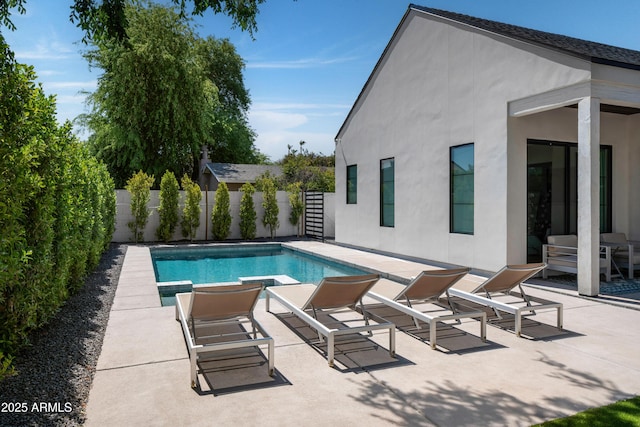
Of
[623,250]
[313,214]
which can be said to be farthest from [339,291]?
[313,214]

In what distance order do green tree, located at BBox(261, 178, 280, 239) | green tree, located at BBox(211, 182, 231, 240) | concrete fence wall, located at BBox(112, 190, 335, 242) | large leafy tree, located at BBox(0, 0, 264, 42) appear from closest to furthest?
large leafy tree, located at BBox(0, 0, 264, 42) < concrete fence wall, located at BBox(112, 190, 335, 242) < green tree, located at BBox(211, 182, 231, 240) < green tree, located at BBox(261, 178, 280, 239)

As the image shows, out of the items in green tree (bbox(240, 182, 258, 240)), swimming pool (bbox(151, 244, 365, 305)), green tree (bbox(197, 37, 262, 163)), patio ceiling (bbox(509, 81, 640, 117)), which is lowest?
swimming pool (bbox(151, 244, 365, 305))

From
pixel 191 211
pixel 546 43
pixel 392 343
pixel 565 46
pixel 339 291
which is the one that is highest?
pixel 565 46

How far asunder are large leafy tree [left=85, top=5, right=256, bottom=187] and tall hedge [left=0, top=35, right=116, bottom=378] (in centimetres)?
2005

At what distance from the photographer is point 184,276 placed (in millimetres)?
11930

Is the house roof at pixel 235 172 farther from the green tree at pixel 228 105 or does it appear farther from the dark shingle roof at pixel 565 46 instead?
the dark shingle roof at pixel 565 46

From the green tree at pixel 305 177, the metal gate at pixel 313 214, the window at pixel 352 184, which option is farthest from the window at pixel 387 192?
the green tree at pixel 305 177

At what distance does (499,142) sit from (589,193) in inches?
90.4

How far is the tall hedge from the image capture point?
3.65 meters

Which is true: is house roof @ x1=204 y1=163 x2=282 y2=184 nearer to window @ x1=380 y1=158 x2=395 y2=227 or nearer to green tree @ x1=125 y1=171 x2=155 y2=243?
green tree @ x1=125 y1=171 x2=155 y2=243

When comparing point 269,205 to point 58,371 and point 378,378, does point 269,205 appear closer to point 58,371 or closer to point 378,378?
point 58,371

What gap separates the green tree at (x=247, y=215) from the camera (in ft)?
62.3

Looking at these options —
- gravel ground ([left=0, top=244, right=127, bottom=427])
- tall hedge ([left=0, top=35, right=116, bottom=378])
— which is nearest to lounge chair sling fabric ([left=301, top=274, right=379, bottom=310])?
gravel ground ([left=0, top=244, right=127, bottom=427])

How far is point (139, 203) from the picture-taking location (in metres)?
17.2
